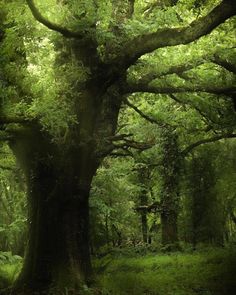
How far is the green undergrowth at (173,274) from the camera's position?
10.0 metres

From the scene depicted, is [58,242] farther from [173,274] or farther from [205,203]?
[205,203]

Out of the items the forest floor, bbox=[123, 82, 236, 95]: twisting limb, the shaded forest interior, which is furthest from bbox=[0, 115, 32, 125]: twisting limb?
the forest floor

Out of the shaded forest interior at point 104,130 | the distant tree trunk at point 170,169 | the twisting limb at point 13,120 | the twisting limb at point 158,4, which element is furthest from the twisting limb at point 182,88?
the twisting limb at point 13,120

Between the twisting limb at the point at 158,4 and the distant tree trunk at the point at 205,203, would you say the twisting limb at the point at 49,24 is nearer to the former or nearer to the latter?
the twisting limb at the point at 158,4

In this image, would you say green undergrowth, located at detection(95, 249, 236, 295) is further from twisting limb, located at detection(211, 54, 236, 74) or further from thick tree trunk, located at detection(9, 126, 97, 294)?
twisting limb, located at detection(211, 54, 236, 74)

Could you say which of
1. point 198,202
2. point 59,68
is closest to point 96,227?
point 198,202

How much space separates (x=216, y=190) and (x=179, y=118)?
2.73m

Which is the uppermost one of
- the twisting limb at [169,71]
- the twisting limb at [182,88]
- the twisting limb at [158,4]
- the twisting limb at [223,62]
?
the twisting limb at [158,4]

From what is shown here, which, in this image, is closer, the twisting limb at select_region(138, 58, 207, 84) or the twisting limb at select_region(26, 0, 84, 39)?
the twisting limb at select_region(26, 0, 84, 39)

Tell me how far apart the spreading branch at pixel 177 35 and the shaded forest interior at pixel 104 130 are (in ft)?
0.07

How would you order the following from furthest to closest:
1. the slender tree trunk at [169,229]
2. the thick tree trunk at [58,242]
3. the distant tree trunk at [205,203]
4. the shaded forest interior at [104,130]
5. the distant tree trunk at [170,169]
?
the slender tree trunk at [169,229]
the distant tree trunk at [205,203]
the distant tree trunk at [170,169]
the thick tree trunk at [58,242]
the shaded forest interior at [104,130]

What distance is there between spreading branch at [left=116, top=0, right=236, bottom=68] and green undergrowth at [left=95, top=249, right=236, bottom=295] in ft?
17.4

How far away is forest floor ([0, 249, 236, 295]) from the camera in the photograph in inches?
396

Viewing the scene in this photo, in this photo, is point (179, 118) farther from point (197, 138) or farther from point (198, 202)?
point (198, 202)
